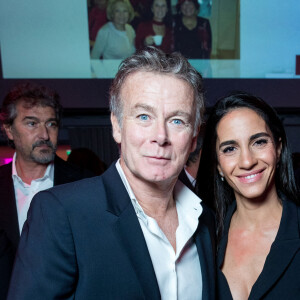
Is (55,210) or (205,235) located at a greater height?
Answer: (55,210)

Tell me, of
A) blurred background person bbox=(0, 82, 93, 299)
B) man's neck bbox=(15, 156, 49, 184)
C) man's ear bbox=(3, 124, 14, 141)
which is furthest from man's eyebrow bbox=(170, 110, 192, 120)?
man's ear bbox=(3, 124, 14, 141)

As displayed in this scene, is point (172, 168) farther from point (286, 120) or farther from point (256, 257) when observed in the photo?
point (286, 120)

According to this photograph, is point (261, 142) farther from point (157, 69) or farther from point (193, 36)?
point (193, 36)

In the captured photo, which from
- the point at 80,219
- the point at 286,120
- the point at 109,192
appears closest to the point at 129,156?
the point at 109,192

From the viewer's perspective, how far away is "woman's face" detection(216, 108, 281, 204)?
1.43 meters

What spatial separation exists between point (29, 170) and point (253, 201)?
1406 mm

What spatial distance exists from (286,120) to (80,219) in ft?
12.9

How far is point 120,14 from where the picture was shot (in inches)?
145

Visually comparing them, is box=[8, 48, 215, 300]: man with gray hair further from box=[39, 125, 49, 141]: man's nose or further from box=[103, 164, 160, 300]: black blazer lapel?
box=[39, 125, 49, 141]: man's nose

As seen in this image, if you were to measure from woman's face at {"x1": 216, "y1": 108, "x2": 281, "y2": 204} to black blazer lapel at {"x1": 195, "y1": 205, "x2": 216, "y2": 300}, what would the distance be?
0.21 meters

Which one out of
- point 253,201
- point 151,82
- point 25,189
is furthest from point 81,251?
point 25,189

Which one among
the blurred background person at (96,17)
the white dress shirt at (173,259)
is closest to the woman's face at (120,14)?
the blurred background person at (96,17)

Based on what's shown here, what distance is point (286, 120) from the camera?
4.39 metres

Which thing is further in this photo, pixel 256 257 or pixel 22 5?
pixel 22 5
